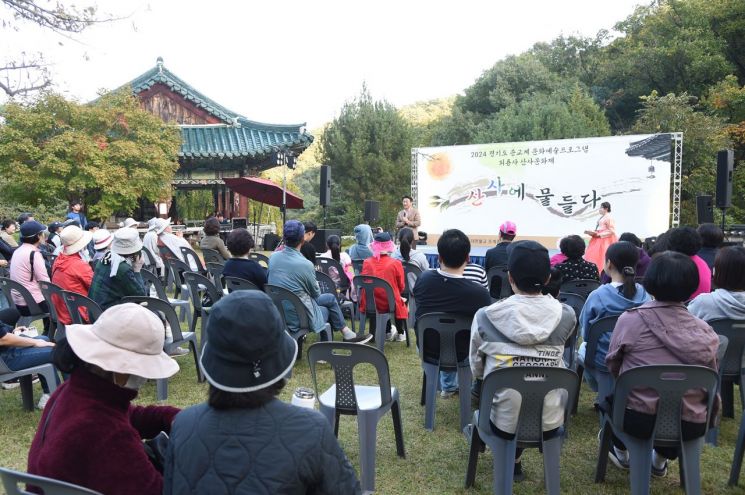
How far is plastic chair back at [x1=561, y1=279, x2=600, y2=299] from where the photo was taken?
4.35 metres

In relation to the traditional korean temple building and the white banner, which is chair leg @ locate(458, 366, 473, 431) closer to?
the white banner

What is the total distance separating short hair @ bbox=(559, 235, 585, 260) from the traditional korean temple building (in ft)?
42.5

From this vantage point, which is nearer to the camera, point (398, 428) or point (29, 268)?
point (398, 428)

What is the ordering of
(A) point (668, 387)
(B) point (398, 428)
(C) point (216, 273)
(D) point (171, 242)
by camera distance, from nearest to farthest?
(A) point (668, 387), (B) point (398, 428), (C) point (216, 273), (D) point (171, 242)

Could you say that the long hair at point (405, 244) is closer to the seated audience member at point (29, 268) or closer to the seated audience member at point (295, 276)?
the seated audience member at point (295, 276)

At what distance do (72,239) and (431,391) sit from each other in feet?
9.43

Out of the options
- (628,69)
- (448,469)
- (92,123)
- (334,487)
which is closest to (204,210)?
(92,123)

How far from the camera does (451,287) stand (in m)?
3.17

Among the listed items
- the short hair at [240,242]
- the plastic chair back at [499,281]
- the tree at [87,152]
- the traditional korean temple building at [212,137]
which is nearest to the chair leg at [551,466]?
the short hair at [240,242]

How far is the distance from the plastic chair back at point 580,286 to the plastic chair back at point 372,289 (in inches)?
54.4

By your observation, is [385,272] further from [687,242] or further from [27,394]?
[27,394]

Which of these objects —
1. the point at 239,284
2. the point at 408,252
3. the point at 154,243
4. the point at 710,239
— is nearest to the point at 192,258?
the point at 154,243

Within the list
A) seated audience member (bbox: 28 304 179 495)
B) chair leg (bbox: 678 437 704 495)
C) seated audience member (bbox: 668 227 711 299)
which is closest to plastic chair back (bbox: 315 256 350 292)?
seated audience member (bbox: 668 227 711 299)

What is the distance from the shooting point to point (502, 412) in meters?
2.24
